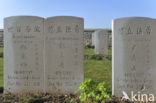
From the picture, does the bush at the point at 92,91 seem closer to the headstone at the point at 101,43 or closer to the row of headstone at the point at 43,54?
the row of headstone at the point at 43,54

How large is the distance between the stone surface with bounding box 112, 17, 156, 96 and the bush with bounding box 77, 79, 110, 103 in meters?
0.68

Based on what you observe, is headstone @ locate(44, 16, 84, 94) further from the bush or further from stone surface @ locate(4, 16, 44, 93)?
the bush

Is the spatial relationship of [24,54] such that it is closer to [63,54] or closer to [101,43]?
[63,54]

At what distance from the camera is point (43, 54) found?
396cm

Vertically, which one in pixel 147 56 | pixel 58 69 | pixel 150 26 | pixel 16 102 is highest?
pixel 150 26

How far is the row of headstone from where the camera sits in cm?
389

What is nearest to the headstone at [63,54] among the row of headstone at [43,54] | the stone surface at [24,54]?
the row of headstone at [43,54]

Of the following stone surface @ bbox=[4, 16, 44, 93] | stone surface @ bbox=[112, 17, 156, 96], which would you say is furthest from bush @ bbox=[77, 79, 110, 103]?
stone surface @ bbox=[4, 16, 44, 93]

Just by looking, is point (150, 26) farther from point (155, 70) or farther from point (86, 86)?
point (86, 86)

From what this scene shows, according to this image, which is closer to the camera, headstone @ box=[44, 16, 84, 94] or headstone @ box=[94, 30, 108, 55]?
headstone @ box=[44, 16, 84, 94]

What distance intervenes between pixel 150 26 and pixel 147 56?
583 mm

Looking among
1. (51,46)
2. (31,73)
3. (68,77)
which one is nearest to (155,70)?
(68,77)

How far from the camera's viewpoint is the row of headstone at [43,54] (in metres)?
3.89

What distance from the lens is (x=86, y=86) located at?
10.3 feet
